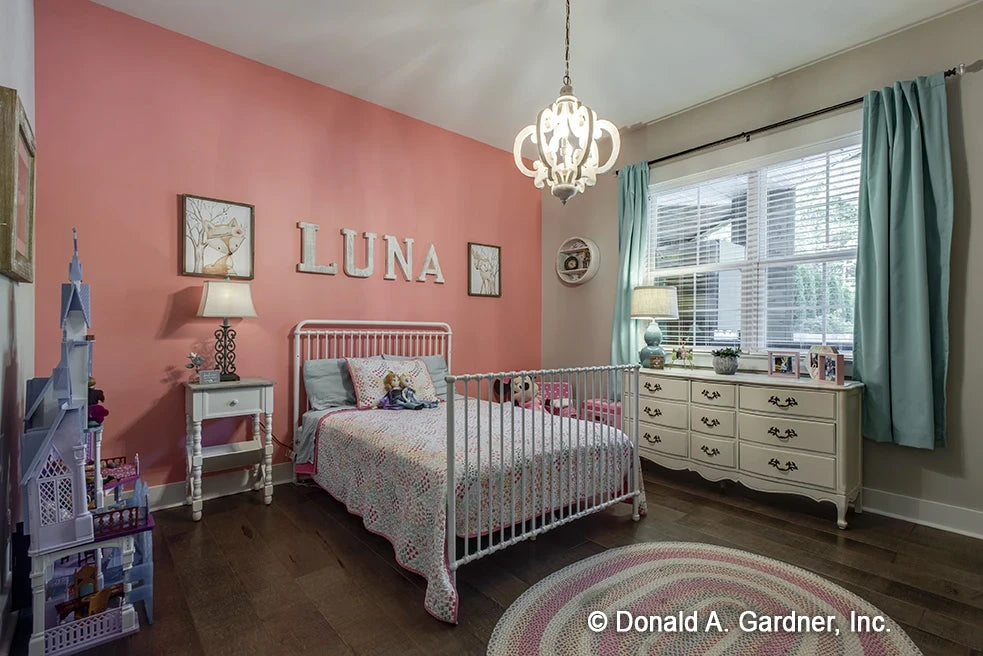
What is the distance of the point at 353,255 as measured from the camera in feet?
11.3

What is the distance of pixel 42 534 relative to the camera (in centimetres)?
142

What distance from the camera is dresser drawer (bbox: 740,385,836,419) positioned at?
2.55 metres

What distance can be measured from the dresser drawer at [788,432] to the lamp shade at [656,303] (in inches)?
36.1

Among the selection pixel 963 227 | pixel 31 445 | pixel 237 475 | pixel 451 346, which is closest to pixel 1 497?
pixel 31 445

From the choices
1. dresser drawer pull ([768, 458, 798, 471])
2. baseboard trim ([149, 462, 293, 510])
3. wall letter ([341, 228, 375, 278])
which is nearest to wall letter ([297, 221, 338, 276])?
wall letter ([341, 228, 375, 278])

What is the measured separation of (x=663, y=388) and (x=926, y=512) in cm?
152

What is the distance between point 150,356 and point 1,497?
1213mm

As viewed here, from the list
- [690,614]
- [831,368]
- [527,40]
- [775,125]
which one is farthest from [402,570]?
[775,125]

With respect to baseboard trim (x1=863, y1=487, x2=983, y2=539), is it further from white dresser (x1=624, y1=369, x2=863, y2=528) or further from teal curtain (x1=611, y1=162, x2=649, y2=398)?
teal curtain (x1=611, y1=162, x2=649, y2=398)

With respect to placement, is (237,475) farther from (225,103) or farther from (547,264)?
(547,264)

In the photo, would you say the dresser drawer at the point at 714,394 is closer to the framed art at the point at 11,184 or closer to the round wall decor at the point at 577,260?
the round wall decor at the point at 577,260

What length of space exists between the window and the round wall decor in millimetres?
494

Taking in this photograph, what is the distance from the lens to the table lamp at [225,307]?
2.62 meters

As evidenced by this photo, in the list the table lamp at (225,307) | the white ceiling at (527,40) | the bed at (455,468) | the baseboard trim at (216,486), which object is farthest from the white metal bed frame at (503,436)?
the white ceiling at (527,40)
